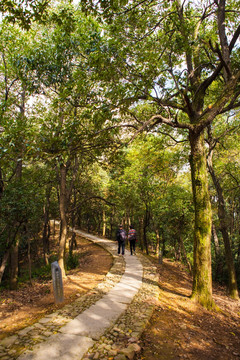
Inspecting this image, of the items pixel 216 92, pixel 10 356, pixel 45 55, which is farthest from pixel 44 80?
pixel 10 356

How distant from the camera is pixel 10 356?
3.30 metres

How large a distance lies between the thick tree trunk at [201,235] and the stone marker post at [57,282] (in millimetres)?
3869

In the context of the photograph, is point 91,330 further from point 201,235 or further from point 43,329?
point 201,235

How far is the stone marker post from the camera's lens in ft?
18.3

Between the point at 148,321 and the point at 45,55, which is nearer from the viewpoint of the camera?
the point at 148,321

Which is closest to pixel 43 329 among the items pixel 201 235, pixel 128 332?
pixel 128 332

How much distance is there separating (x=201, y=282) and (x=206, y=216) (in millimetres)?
1914

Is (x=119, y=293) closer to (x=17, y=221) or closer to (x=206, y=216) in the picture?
(x=206, y=216)

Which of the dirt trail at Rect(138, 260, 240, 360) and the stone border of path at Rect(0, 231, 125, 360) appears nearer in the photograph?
the stone border of path at Rect(0, 231, 125, 360)

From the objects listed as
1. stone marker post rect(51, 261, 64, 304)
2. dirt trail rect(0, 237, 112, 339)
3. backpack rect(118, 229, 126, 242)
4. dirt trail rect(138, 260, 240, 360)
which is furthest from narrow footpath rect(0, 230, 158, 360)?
backpack rect(118, 229, 126, 242)

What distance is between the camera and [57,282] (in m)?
5.67

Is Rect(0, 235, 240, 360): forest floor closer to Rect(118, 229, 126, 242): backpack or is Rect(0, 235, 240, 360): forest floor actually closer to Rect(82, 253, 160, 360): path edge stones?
Rect(82, 253, 160, 360): path edge stones

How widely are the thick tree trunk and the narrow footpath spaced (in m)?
1.37

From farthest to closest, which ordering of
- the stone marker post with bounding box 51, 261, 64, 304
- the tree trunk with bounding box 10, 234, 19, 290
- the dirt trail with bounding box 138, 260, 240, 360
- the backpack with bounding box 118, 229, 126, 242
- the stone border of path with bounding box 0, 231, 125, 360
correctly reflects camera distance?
the backpack with bounding box 118, 229, 126, 242 → the tree trunk with bounding box 10, 234, 19, 290 → the stone marker post with bounding box 51, 261, 64, 304 → the dirt trail with bounding box 138, 260, 240, 360 → the stone border of path with bounding box 0, 231, 125, 360
